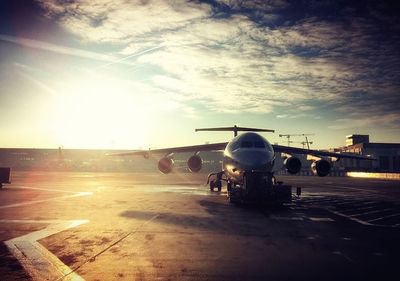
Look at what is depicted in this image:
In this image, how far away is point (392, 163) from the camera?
9181 centimetres

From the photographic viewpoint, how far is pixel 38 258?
697 centimetres

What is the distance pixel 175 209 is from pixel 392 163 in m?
93.5

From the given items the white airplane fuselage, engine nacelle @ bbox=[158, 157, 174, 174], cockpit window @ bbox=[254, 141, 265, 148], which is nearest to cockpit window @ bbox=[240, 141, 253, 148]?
the white airplane fuselage

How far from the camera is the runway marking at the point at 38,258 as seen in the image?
233 inches

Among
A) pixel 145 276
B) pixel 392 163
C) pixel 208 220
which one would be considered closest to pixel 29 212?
pixel 208 220

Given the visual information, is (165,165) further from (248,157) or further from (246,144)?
(248,157)

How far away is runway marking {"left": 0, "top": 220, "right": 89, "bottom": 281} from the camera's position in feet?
19.4

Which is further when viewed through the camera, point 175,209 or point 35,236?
point 175,209

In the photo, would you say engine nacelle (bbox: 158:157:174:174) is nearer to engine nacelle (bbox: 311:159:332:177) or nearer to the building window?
engine nacelle (bbox: 311:159:332:177)

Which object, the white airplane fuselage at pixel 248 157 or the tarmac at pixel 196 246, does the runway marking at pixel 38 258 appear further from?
the white airplane fuselage at pixel 248 157

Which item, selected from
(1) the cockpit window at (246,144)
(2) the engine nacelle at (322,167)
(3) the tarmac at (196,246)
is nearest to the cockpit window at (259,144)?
(1) the cockpit window at (246,144)

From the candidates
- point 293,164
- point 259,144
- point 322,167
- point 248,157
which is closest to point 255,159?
point 248,157

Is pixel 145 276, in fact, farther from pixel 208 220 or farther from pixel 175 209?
pixel 175 209

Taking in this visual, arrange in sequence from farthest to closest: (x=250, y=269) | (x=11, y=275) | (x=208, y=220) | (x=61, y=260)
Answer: (x=208, y=220) → (x=61, y=260) → (x=250, y=269) → (x=11, y=275)
